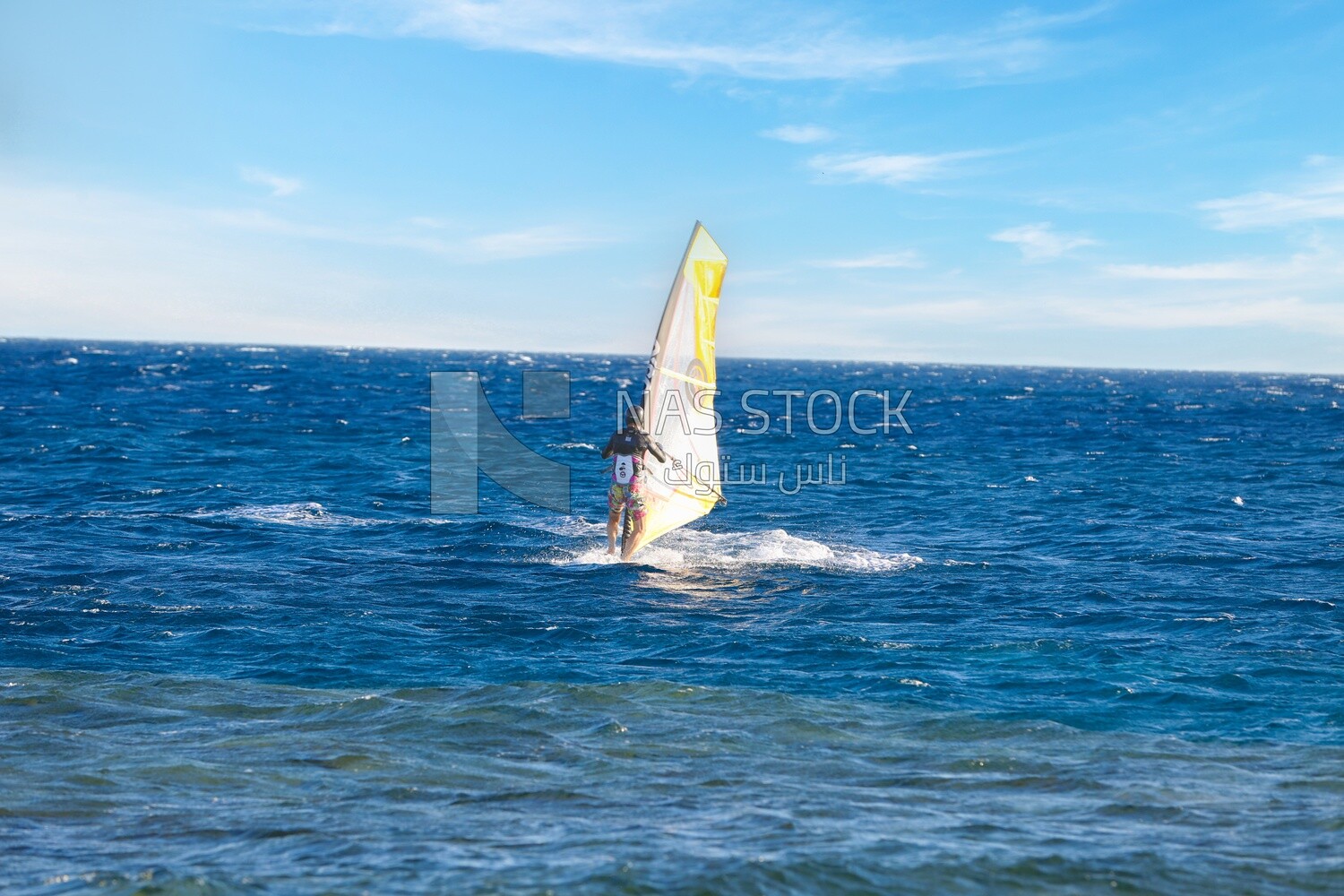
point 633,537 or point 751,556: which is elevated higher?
point 633,537

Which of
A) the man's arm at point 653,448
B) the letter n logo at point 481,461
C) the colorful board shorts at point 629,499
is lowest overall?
the letter n logo at point 481,461

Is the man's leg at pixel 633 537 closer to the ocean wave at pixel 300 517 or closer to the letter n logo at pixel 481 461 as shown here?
the ocean wave at pixel 300 517

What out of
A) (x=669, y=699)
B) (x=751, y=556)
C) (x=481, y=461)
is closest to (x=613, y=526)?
(x=751, y=556)

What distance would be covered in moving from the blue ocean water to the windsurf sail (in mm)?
1069

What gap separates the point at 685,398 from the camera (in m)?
20.5

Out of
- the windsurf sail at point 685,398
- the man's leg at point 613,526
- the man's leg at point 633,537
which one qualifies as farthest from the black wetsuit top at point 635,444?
the man's leg at point 613,526

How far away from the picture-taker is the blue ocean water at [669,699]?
26.7 ft

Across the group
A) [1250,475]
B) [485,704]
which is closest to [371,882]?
[485,704]

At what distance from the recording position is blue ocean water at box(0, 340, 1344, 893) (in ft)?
26.7

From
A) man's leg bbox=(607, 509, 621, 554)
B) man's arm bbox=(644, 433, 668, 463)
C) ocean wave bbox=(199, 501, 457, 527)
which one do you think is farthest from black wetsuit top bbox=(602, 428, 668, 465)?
ocean wave bbox=(199, 501, 457, 527)

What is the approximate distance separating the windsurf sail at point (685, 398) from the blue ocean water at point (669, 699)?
3.51 feet

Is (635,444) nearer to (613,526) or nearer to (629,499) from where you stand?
(629,499)

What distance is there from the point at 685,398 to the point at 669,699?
9.07 metres

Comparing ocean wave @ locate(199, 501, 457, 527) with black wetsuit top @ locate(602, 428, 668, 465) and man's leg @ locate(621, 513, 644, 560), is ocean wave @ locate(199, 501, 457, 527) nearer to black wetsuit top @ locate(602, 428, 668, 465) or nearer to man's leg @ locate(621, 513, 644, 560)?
man's leg @ locate(621, 513, 644, 560)
